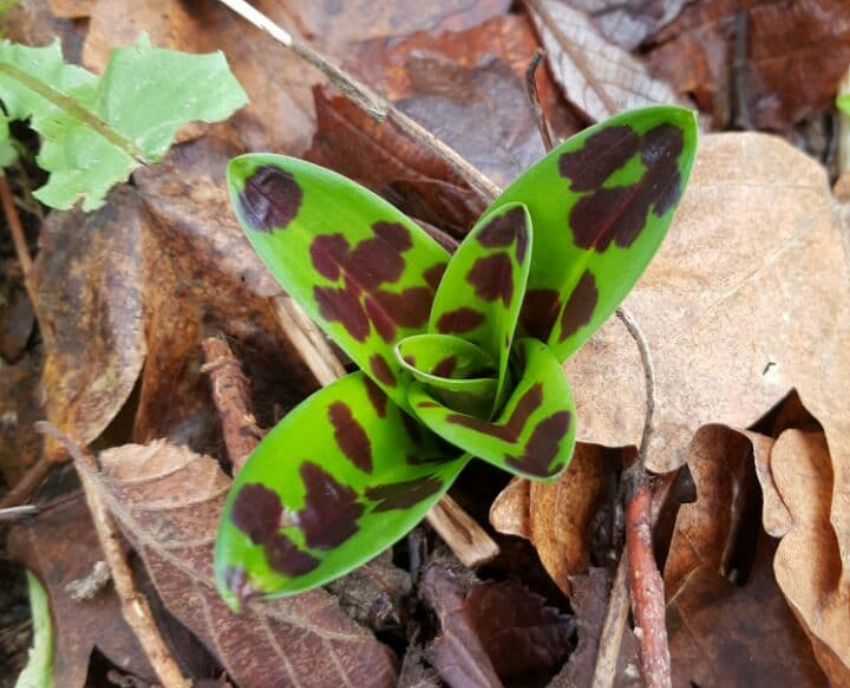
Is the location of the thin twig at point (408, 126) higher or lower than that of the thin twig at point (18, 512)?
higher

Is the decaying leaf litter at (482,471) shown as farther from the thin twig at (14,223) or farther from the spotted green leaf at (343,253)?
the spotted green leaf at (343,253)

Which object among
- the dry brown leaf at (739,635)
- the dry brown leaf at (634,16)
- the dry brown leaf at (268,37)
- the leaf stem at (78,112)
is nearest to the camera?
the dry brown leaf at (739,635)

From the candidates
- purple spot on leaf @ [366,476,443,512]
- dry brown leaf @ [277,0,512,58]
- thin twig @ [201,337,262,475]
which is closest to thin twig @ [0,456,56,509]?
thin twig @ [201,337,262,475]

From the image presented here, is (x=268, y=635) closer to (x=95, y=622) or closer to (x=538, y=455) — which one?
(x=95, y=622)

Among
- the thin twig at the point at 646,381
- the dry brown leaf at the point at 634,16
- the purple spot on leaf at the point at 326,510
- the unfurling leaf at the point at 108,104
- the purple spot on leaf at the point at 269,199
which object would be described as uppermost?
the unfurling leaf at the point at 108,104

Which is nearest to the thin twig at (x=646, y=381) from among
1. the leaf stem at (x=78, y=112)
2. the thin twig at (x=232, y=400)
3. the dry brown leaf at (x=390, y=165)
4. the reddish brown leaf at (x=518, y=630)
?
the reddish brown leaf at (x=518, y=630)

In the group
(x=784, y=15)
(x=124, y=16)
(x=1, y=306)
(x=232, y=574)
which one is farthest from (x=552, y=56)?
(x=232, y=574)
